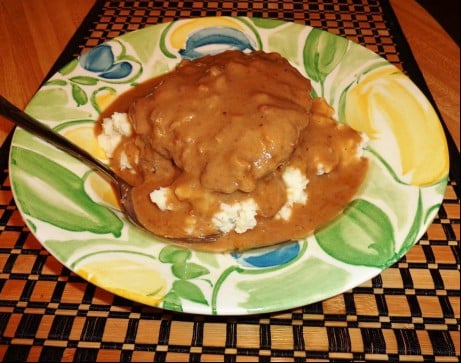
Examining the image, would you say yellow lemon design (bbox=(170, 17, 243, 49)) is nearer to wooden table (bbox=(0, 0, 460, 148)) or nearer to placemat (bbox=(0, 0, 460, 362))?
wooden table (bbox=(0, 0, 460, 148))

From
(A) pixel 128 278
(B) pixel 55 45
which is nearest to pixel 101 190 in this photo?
(A) pixel 128 278

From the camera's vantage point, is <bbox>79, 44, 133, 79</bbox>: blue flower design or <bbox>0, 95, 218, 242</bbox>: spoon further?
<bbox>79, 44, 133, 79</bbox>: blue flower design

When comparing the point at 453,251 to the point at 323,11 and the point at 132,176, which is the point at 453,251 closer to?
the point at 132,176

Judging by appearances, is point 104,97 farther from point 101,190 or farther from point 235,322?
point 235,322

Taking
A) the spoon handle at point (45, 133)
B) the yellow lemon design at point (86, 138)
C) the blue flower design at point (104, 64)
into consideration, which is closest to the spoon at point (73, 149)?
the spoon handle at point (45, 133)

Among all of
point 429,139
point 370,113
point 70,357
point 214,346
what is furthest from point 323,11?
point 70,357

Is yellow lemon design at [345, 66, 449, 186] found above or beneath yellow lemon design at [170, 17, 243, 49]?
beneath

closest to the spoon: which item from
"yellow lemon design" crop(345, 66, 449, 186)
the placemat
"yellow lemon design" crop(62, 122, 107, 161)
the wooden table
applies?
"yellow lemon design" crop(62, 122, 107, 161)

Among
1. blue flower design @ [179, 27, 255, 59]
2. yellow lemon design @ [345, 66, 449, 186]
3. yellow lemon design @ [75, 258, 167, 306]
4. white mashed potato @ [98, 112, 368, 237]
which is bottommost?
white mashed potato @ [98, 112, 368, 237]
